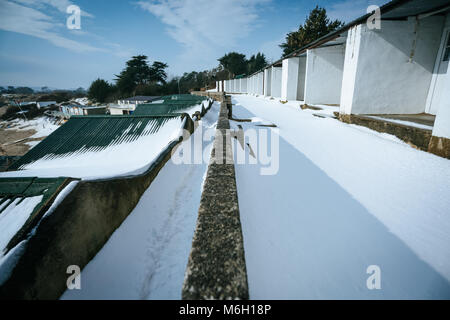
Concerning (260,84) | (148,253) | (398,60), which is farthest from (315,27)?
(148,253)

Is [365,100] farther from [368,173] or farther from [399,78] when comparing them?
[368,173]

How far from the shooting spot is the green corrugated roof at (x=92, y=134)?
5.47m

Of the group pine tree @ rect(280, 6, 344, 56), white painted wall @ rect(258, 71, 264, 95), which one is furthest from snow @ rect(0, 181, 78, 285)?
pine tree @ rect(280, 6, 344, 56)

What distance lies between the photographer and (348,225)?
2.29 m

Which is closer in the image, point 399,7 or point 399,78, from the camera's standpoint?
point 399,7

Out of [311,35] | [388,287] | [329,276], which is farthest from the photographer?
[311,35]

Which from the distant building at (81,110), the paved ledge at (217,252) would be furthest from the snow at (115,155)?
the distant building at (81,110)

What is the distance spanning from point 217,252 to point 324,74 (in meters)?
11.7

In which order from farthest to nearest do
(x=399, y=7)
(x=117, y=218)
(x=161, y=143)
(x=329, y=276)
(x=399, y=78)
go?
(x=399, y=78) < (x=161, y=143) < (x=399, y=7) < (x=117, y=218) < (x=329, y=276)

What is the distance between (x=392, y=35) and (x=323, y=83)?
4714 mm

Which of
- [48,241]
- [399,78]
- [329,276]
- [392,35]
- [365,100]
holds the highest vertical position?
[392,35]

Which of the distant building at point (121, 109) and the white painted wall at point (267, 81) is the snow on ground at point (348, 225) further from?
the distant building at point (121, 109)

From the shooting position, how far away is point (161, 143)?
5496 mm
